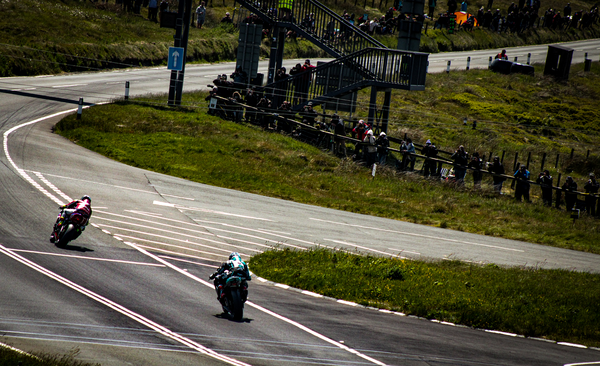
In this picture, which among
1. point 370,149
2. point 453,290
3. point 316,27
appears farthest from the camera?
point 316,27

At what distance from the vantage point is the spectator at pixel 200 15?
51219mm

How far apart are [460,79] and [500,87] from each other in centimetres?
367

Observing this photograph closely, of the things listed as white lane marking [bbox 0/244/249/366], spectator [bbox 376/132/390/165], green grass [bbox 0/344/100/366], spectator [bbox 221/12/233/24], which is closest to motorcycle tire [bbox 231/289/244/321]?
white lane marking [bbox 0/244/249/366]

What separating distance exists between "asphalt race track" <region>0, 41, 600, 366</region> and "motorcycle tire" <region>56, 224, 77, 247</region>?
24cm

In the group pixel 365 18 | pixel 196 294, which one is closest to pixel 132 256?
pixel 196 294

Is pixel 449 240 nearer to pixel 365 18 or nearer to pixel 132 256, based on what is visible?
pixel 132 256

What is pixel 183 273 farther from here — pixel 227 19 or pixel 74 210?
pixel 227 19

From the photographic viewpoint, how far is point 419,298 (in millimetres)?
13781

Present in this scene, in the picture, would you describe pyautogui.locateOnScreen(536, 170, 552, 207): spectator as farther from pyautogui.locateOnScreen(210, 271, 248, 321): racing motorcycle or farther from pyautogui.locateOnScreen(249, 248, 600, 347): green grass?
pyautogui.locateOnScreen(210, 271, 248, 321): racing motorcycle

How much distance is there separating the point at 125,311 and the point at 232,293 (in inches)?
72.4

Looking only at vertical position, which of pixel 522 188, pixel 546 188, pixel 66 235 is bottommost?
pixel 66 235

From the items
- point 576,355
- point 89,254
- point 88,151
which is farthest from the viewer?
point 88,151

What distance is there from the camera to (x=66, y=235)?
13.3m

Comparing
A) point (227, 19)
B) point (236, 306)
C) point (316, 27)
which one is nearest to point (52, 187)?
point (236, 306)
